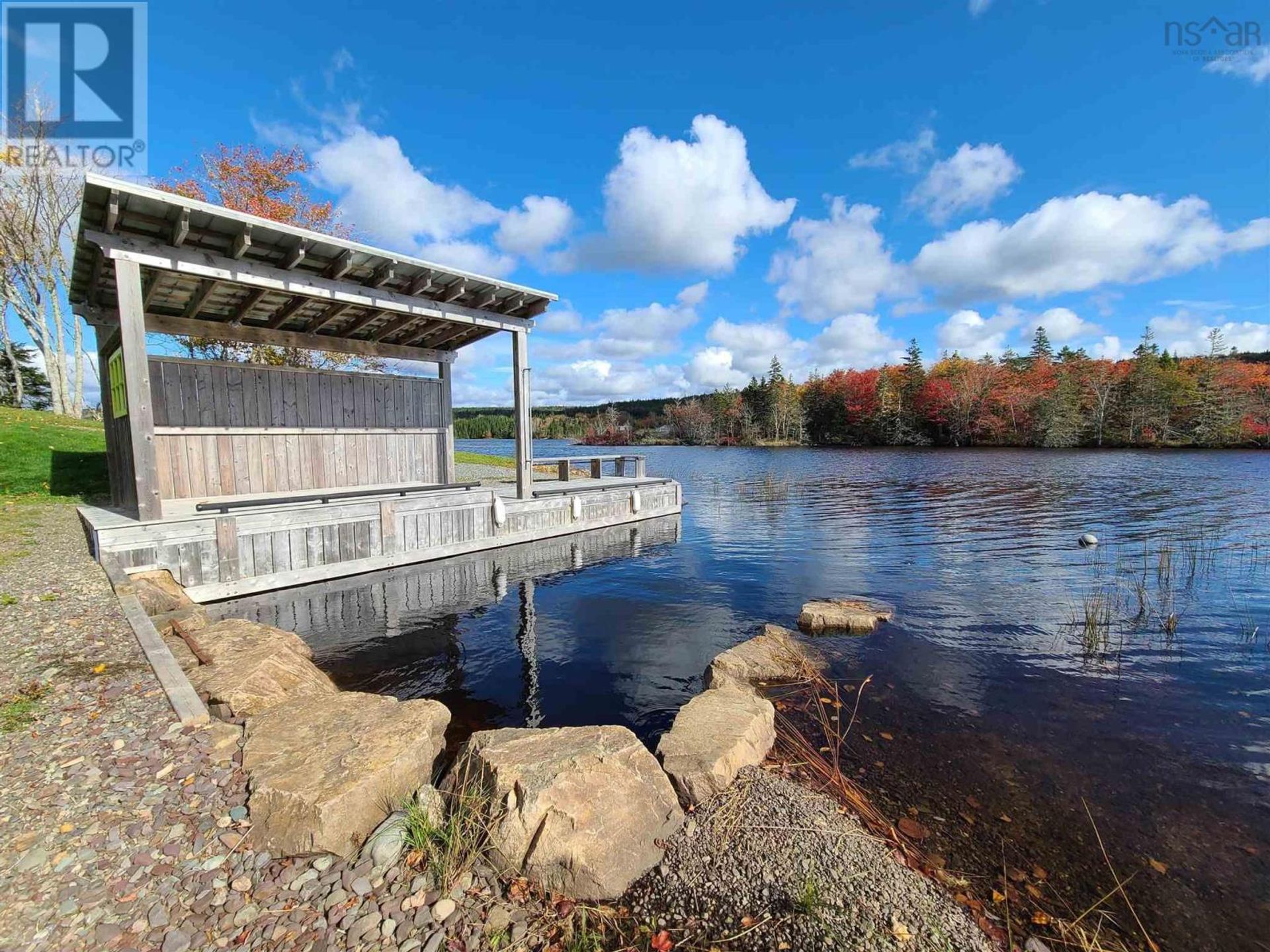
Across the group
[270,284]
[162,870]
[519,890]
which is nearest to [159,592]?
[270,284]

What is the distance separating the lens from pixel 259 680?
4.03 m

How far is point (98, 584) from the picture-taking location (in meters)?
5.84

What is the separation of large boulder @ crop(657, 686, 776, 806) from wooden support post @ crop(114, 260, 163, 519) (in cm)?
741

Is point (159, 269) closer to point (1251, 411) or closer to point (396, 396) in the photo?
point (396, 396)

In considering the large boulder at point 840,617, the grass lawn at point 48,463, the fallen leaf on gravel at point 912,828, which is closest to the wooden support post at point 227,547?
the grass lawn at point 48,463

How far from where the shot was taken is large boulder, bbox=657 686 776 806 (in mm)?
3307

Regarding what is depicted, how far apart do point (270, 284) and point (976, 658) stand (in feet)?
33.6

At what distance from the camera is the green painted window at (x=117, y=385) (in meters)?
7.91

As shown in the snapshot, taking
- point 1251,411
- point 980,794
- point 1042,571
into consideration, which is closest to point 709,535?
point 1042,571

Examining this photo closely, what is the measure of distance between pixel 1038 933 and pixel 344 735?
12.6 ft

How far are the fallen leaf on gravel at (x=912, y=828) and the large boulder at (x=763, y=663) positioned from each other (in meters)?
1.70

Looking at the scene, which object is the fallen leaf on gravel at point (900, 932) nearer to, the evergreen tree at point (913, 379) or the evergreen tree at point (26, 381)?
the evergreen tree at point (26, 381)

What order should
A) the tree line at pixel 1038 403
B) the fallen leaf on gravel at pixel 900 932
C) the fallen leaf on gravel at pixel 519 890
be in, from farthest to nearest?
the tree line at pixel 1038 403
the fallen leaf on gravel at pixel 519 890
the fallen leaf on gravel at pixel 900 932

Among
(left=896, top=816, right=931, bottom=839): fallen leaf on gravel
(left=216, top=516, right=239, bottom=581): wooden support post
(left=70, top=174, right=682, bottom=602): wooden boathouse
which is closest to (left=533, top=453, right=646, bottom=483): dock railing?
(left=70, top=174, right=682, bottom=602): wooden boathouse
